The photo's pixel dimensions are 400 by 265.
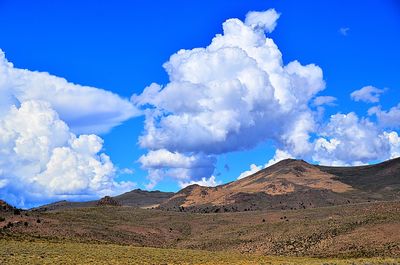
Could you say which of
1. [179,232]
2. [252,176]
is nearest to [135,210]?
[179,232]

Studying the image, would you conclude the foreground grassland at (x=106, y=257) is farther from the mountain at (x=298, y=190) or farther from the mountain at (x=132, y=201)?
the mountain at (x=132, y=201)

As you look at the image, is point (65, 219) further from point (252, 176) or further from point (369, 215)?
point (252, 176)

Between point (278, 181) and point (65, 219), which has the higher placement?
point (278, 181)

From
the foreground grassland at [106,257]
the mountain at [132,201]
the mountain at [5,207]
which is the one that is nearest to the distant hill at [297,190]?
the mountain at [132,201]

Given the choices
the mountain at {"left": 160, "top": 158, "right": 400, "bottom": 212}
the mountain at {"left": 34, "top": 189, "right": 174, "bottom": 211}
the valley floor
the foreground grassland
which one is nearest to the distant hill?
the mountain at {"left": 160, "top": 158, "right": 400, "bottom": 212}

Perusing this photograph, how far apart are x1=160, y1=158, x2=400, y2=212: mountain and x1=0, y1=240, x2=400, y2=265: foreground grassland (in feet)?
187

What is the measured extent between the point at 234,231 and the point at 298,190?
49.0 m

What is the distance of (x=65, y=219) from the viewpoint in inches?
3292

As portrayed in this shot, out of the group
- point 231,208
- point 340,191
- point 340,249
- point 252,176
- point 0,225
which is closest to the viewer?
point 340,249

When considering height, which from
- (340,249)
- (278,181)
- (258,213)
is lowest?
(340,249)

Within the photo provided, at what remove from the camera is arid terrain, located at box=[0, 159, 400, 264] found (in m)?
57.5

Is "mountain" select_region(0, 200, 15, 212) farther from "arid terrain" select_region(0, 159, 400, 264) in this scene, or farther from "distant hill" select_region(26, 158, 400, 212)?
"distant hill" select_region(26, 158, 400, 212)

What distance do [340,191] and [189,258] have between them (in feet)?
263

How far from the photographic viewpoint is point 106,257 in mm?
53469
